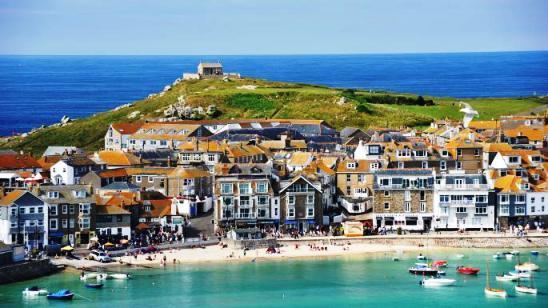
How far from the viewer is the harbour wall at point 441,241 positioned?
256 ft

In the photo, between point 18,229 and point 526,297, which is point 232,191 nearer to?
point 18,229

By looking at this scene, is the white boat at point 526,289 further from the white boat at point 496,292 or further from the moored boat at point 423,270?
the moored boat at point 423,270

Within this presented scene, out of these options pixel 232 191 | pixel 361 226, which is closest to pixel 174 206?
pixel 232 191

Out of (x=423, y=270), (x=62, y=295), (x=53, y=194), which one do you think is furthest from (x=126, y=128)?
(x=62, y=295)

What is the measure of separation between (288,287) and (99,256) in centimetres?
1136

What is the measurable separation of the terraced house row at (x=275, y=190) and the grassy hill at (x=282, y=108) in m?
35.3

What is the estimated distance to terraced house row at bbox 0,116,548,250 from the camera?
75.3m

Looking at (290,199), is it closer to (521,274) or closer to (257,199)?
(257,199)

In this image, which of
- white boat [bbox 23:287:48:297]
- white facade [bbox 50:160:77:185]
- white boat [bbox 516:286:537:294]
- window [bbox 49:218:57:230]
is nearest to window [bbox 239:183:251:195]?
→ window [bbox 49:218:57:230]

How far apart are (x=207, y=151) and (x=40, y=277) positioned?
29062 millimetres

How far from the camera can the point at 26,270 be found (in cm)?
6869

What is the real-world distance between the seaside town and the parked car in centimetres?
9

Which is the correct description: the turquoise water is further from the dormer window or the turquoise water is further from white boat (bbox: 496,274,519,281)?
the dormer window

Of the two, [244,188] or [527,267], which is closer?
[527,267]
